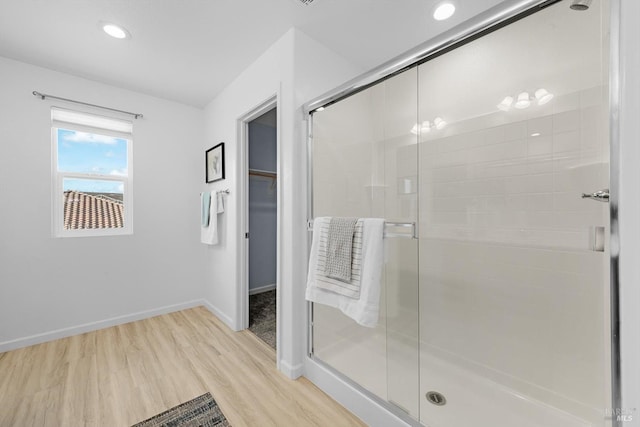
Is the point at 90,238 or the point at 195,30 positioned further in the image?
the point at 90,238

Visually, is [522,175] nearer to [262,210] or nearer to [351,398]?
[351,398]

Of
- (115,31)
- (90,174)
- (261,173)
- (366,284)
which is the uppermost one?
(115,31)

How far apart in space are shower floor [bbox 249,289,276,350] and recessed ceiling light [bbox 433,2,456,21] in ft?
8.91

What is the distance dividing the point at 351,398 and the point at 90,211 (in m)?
2.86

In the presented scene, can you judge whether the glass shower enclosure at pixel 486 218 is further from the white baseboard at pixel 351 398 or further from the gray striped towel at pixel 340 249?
the gray striped towel at pixel 340 249

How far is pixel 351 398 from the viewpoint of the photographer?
1473 millimetres

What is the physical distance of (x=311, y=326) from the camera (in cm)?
178

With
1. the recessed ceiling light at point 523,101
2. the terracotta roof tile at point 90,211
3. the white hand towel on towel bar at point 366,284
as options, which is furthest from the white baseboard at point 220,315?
the recessed ceiling light at point 523,101

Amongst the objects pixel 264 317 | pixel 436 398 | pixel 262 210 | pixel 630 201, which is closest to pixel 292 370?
pixel 436 398

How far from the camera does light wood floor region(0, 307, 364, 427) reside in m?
1.44

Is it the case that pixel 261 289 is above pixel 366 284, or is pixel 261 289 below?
below

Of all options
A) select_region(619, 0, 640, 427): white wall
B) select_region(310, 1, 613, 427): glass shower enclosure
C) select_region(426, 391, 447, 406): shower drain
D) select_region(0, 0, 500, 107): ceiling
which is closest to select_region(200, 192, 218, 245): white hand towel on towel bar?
select_region(0, 0, 500, 107): ceiling

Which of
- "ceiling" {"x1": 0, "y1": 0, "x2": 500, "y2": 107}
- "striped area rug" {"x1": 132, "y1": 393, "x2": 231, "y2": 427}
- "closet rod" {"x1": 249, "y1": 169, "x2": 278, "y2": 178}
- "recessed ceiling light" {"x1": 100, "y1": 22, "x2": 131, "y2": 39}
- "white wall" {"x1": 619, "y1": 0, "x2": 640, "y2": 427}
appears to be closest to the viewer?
"white wall" {"x1": 619, "y1": 0, "x2": 640, "y2": 427}

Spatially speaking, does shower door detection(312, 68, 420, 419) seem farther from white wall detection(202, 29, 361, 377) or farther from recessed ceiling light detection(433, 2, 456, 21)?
recessed ceiling light detection(433, 2, 456, 21)
